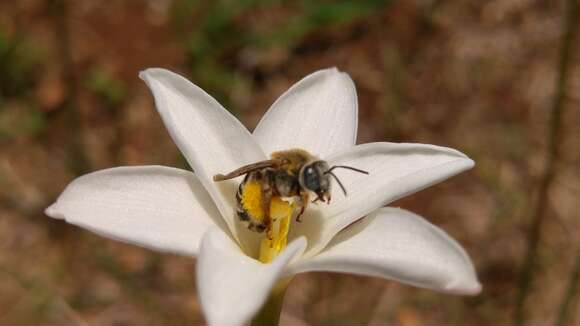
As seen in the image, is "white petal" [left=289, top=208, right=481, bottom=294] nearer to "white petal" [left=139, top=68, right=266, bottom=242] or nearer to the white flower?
the white flower

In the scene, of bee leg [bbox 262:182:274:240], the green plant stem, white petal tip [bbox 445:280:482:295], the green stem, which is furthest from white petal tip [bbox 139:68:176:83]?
the green plant stem

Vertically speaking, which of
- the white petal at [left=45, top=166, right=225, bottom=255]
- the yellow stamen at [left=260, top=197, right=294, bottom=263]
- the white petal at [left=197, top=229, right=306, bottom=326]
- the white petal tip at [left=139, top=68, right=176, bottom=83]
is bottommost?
the yellow stamen at [left=260, top=197, right=294, bottom=263]

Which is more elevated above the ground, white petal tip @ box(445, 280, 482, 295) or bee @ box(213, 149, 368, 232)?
bee @ box(213, 149, 368, 232)

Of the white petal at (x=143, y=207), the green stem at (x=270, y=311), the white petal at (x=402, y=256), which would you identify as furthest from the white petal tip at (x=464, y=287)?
the white petal at (x=143, y=207)

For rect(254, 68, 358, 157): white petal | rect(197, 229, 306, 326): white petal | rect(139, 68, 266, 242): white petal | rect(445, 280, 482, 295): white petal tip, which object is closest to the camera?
rect(197, 229, 306, 326): white petal

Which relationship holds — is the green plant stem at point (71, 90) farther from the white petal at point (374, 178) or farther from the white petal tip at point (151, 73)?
the white petal at point (374, 178)

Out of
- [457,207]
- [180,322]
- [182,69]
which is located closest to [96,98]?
[182,69]

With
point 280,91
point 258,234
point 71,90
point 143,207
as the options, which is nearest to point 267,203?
point 258,234

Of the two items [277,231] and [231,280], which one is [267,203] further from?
[231,280]
